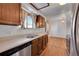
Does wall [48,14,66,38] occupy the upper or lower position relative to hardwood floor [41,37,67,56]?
upper

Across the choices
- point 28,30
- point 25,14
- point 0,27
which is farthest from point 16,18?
point 28,30

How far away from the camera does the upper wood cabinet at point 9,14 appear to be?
189 cm

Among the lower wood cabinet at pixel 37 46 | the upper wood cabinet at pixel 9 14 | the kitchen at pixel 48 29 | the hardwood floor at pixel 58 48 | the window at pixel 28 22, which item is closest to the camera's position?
the kitchen at pixel 48 29

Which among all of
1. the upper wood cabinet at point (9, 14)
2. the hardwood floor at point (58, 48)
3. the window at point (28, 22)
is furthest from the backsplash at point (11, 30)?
the hardwood floor at point (58, 48)

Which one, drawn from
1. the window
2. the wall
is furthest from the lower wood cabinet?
the wall

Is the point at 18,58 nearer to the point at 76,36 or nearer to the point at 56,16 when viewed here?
the point at 76,36

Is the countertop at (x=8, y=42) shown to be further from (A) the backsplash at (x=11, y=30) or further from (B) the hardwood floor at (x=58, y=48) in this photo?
(B) the hardwood floor at (x=58, y=48)

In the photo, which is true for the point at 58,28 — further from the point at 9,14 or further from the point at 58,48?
the point at 9,14

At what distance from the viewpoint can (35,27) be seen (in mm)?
3967

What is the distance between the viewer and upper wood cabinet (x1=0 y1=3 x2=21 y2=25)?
74.2 inches

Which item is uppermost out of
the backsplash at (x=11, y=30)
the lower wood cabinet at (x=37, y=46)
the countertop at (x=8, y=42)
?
the backsplash at (x=11, y=30)

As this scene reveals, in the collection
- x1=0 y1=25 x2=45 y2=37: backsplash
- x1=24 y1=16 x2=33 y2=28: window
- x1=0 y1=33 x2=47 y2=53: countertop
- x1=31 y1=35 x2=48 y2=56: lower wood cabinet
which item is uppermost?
x1=24 y1=16 x2=33 y2=28: window

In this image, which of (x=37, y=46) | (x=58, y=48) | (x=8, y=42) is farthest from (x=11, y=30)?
(x=58, y=48)

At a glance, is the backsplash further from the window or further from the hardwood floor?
the hardwood floor
